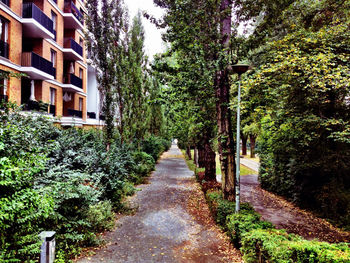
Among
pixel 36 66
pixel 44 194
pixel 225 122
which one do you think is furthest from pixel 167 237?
pixel 36 66

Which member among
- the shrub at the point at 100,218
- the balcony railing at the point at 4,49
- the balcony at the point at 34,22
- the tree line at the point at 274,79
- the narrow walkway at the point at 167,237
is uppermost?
the balcony at the point at 34,22

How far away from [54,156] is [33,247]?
410 centimetres

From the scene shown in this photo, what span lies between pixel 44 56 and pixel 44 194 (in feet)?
50.4

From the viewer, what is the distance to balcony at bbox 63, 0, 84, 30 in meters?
18.6

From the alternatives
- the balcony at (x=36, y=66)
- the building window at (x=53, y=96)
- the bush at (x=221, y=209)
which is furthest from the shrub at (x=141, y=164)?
the balcony at (x=36, y=66)

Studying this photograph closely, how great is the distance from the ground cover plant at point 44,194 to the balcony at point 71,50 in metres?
12.7

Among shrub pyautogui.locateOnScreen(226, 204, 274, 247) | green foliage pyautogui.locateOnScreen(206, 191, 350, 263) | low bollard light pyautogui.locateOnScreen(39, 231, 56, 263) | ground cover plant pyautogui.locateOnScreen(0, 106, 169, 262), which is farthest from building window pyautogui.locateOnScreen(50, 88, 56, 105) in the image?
shrub pyautogui.locateOnScreen(226, 204, 274, 247)

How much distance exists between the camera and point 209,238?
21.9ft

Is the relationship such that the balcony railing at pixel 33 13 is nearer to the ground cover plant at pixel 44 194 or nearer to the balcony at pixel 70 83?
the balcony at pixel 70 83

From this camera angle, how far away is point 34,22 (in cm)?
1327

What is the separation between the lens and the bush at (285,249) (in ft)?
10.8

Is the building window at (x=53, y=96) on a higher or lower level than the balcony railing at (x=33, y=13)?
lower

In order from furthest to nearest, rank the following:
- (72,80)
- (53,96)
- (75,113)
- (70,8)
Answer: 1. (75,113)
2. (72,80)
3. (70,8)
4. (53,96)

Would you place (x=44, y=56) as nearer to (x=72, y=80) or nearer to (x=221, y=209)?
(x=72, y=80)
